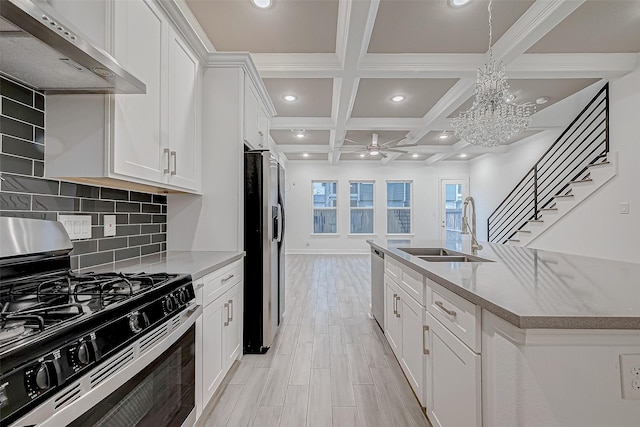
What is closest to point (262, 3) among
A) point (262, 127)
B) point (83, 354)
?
point (262, 127)

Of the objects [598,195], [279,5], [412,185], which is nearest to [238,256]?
[279,5]

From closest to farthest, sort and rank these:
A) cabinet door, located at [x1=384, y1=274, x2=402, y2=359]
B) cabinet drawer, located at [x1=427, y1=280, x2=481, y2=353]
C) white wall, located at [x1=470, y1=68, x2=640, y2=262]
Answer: cabinet drawer, located at [x1=427, y1=280, x2=481, y2=353] → cabinet door, located at [x1=384, y1=274, x2=402, y2=359] → white wall, located at [x1=470, y1=68, x2=640, y2=262]

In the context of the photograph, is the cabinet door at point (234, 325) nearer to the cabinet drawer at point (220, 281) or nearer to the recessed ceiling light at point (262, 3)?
the cabinet drawer at point (220, 281)

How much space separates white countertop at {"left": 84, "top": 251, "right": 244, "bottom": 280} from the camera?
1.65m

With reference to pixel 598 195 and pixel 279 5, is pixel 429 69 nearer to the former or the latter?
pixel 279 5

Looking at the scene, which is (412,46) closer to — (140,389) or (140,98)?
(140,98)

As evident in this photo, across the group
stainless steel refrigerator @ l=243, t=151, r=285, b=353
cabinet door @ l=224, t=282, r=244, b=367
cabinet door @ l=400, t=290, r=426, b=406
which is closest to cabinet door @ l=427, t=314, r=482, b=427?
cabinet door @ l=400, t=290, r=426, b=406

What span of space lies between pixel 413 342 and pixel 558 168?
18.7 ft

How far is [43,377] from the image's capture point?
683 mm

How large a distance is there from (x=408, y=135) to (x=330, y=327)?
4541 mm

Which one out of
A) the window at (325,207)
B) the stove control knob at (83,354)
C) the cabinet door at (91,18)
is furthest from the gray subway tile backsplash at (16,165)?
the window at (325,207)

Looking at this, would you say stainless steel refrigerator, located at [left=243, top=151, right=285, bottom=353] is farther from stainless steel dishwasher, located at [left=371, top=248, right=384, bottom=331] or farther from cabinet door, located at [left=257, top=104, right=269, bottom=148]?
stainless steel dishwasher, located at [left=371, top=248, right=384, bottom=331]

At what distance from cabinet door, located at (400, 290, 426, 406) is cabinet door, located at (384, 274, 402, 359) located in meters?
0.11

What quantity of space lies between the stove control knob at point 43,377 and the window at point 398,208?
9.06 m
